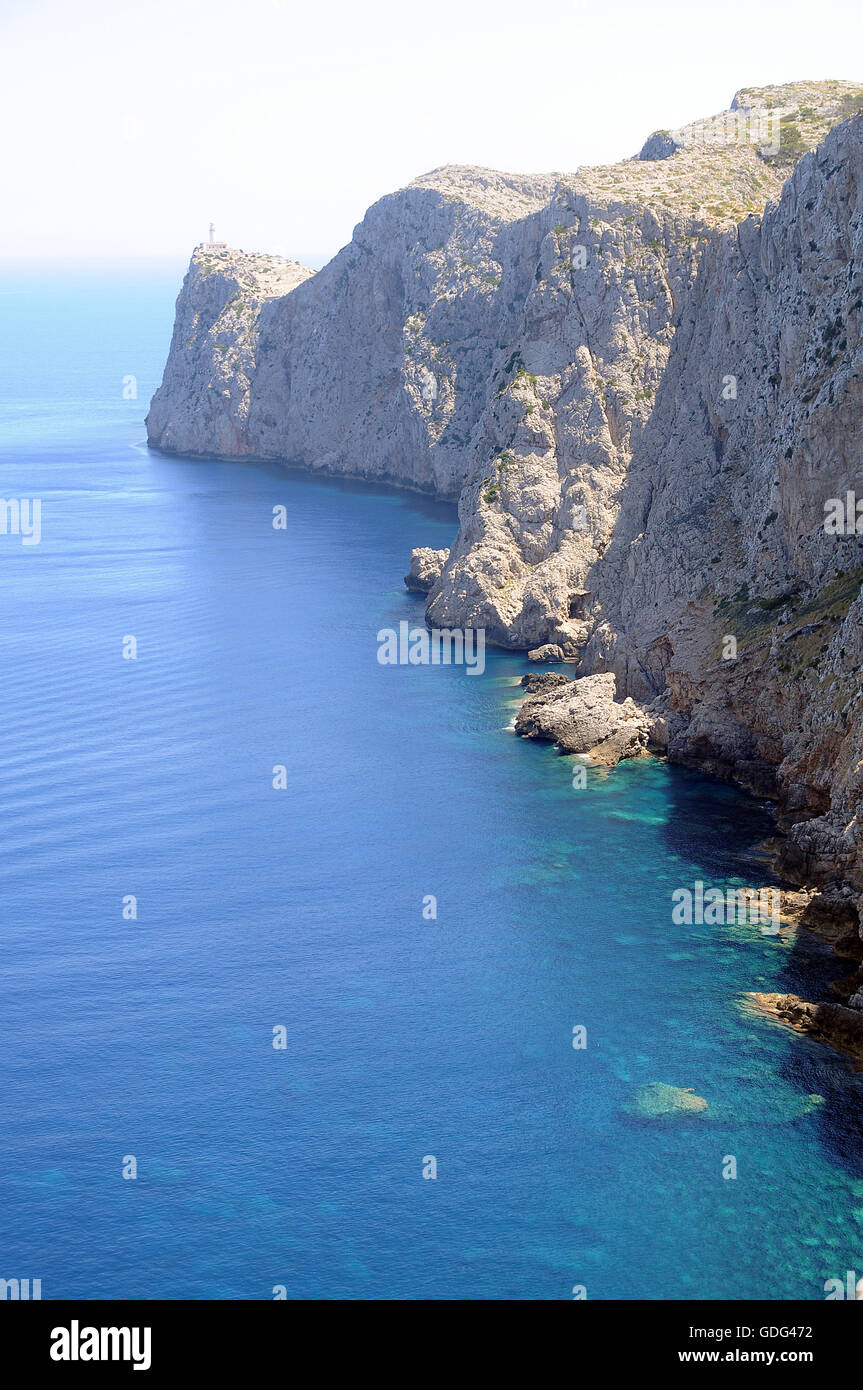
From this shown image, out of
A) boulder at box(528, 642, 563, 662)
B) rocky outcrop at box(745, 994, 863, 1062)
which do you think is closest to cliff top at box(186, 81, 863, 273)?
boulder at box(528, 642, 563, 662)

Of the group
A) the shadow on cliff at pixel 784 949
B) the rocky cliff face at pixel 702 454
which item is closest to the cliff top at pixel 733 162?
the rocky cliff face at pixel 702 454

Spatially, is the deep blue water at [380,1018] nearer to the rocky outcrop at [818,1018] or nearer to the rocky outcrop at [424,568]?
the rocky outcrop at [818,1018]

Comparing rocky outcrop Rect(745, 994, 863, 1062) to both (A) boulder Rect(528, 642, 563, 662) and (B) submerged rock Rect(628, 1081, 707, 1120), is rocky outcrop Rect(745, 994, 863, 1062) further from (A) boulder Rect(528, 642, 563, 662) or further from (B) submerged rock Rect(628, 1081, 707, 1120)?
(A) boulder Rect(528, 642, 563, 662)

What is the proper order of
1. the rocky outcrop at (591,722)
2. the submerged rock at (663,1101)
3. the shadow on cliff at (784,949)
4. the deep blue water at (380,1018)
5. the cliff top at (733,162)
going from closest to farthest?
the deep blue water at (380,1018)
the shadow on cliff at (784,949)
the submerged rock at (663,1101)
the rocky outcrop at (591,722)
the cliff top at (733,162)

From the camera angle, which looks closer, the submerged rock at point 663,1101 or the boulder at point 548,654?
the submerged rock at point 663,1101

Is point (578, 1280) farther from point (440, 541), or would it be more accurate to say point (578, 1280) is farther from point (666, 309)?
point (440, 541)

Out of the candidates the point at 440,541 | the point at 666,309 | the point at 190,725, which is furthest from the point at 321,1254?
the point at 440,541
